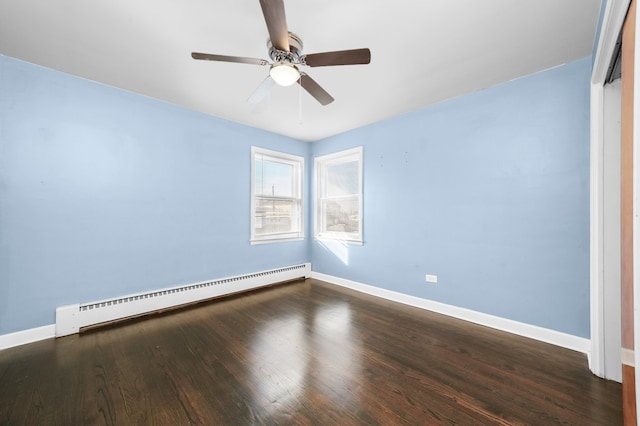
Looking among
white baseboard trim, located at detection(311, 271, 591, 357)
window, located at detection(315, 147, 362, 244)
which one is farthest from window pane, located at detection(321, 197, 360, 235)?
white baseboard trim, located at detection(311, 271, 591, 357)

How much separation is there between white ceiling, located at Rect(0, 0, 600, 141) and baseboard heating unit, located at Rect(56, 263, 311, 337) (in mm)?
2412

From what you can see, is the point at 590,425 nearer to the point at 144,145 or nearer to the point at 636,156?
the point at 636,156

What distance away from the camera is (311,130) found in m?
4.07

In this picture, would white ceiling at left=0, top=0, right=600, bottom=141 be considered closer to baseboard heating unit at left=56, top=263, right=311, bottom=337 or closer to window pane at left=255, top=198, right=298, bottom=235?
window pane at left=255, top=198, right=298, bottom=235

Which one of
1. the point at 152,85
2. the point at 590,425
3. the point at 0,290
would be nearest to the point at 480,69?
the point at 590,425

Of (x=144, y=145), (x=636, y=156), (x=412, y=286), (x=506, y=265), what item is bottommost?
(x=412, y=286)

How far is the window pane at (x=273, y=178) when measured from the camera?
4074 millimetres

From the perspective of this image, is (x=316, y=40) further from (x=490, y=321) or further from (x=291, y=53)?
(x=490, y=321)

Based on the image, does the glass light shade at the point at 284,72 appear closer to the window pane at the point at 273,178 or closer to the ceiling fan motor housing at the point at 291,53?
the ceiling fan motor housing at the point at 291,53

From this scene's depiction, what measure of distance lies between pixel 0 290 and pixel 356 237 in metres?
3.92

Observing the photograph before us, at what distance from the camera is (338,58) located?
5.57 feet

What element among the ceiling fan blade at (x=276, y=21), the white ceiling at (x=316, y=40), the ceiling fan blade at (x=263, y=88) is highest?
the white ceiling at (x=316, y=40)

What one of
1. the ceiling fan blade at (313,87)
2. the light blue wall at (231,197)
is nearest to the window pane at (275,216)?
the light blue wall at (231,197)

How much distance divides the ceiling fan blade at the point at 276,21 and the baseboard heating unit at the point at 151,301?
306 cm
